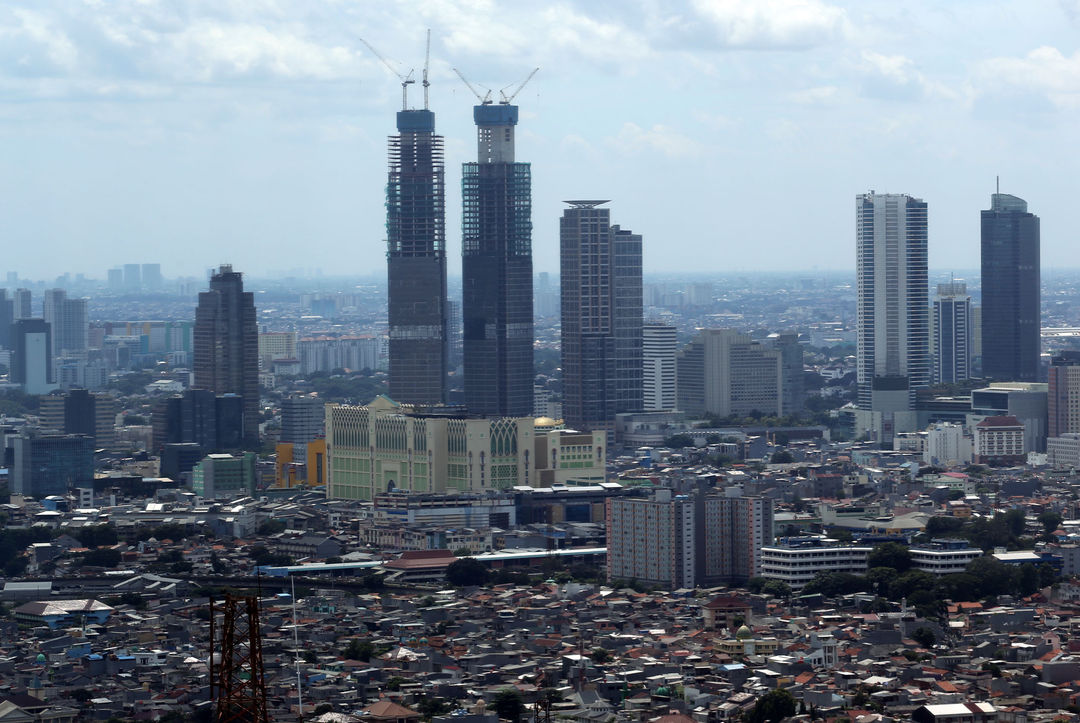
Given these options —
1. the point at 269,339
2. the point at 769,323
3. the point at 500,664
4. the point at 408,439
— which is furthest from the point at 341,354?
the point at 500,664

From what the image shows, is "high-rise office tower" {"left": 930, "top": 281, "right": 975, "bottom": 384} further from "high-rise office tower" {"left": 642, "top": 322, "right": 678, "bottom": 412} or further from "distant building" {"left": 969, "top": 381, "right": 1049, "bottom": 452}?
"distant building" {"left": 969, "top": 381, "right": 1049, "bottom": 452}

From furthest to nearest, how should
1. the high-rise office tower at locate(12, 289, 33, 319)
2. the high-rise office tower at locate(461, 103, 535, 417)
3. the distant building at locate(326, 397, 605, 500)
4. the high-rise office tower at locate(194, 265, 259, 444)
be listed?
the high-rise office tower at locate(12, 289, 33, 319) < the high-rise office tower at locate(194, 265, 259, 444) < the high-rise office tower at locate(461, 103, 535, 417) < the distant building at locate(326, 397, 605, 500)

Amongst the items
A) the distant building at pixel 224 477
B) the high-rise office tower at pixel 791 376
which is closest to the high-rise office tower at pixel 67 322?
the high-rise office tower at pixel 791 376

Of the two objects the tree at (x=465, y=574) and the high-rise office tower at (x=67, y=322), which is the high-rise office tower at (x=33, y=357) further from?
the tree at (x=465, y=574)

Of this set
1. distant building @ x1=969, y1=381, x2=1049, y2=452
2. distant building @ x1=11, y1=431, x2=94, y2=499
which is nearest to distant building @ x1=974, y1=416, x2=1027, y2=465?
distant building @ x1=969, y1=381, x2=1049, y2=452

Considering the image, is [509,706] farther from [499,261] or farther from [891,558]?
[499,261]
